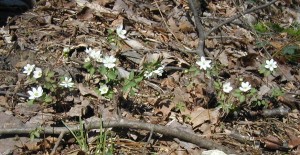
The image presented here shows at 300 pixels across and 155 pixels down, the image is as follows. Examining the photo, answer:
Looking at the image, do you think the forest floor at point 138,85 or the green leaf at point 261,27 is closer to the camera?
the forest floor at point 138,85

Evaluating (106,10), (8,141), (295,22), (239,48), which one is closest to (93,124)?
(8,141)

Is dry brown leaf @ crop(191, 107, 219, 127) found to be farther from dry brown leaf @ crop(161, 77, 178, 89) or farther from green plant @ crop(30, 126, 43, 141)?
green plant @ crop(30, 126, 43, 141)

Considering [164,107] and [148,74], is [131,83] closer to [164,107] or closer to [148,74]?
[148,74]

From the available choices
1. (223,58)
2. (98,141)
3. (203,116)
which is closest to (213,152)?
(203,116)

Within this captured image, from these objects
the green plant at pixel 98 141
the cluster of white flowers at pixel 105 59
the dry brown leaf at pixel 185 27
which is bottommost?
the green plant at pixel 98 141

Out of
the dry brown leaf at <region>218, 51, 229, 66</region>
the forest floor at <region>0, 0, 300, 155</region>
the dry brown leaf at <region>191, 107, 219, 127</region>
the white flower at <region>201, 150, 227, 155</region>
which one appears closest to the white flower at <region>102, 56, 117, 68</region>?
the forest floor at <region>0, 0, 300, 155</region>

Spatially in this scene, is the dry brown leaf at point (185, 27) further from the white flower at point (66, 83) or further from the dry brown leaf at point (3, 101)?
the dry brown leaf at point (3, 101)

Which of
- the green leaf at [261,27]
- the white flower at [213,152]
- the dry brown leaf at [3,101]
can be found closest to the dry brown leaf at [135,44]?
the dry brown leaf at [3,101]

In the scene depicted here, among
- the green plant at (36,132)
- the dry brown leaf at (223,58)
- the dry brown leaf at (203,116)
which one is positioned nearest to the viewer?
the green plant at (36,132)

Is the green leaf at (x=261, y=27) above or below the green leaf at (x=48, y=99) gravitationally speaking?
below
